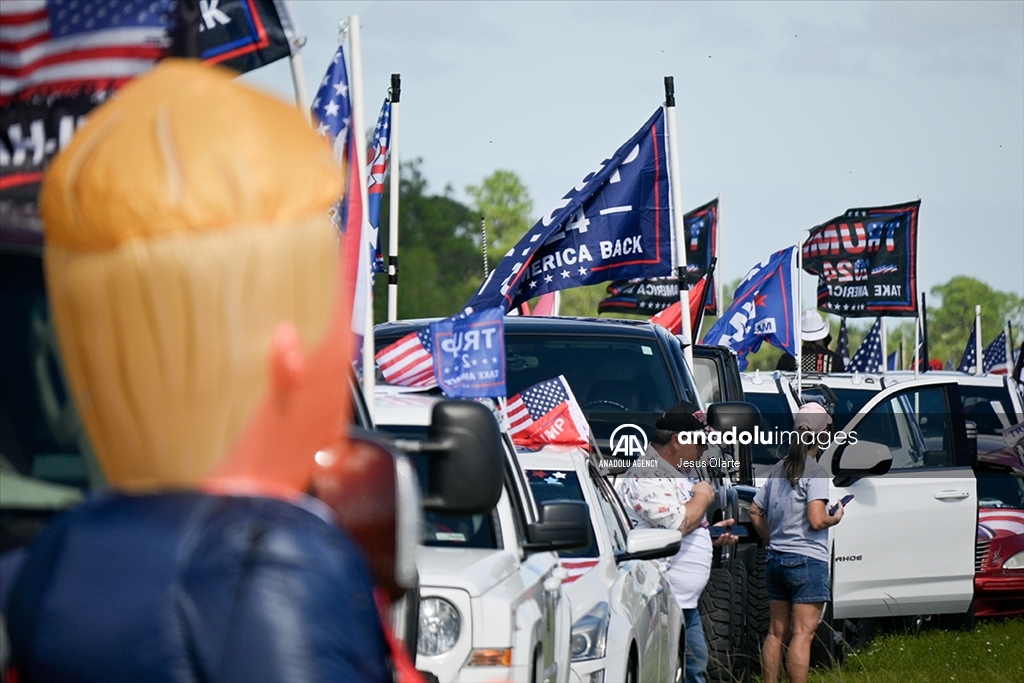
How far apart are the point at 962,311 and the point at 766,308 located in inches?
4720

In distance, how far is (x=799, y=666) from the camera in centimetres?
941

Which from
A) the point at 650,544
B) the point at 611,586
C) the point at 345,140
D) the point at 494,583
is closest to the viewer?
the point at 494,583

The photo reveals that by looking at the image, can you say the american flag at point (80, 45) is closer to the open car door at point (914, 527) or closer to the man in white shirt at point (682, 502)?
the man in white shirt at point (682, 502)

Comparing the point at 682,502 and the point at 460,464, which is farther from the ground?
the point at 460,464

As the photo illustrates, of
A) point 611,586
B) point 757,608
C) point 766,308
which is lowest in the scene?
point 757,608

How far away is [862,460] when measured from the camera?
11.4m

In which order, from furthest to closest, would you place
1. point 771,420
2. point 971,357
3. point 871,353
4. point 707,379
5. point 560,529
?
point 971,357 → point 871,353 → point 771,420 → point 707,379 → point 560,529

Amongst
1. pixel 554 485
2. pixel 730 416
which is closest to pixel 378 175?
pixel 730 416

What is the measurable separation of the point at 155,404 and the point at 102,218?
205 millimetres

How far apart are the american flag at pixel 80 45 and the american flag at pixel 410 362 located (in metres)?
5.14

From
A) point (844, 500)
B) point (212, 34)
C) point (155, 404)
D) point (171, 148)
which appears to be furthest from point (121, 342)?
point (844, 500)

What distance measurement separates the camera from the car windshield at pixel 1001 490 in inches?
564

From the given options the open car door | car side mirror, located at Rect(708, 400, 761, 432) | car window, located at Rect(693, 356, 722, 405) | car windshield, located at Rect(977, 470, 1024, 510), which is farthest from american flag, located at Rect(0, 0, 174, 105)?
car windshield, located at Rect(977, 470, 1024, 510)

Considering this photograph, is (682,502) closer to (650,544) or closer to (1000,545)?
(650,544)
